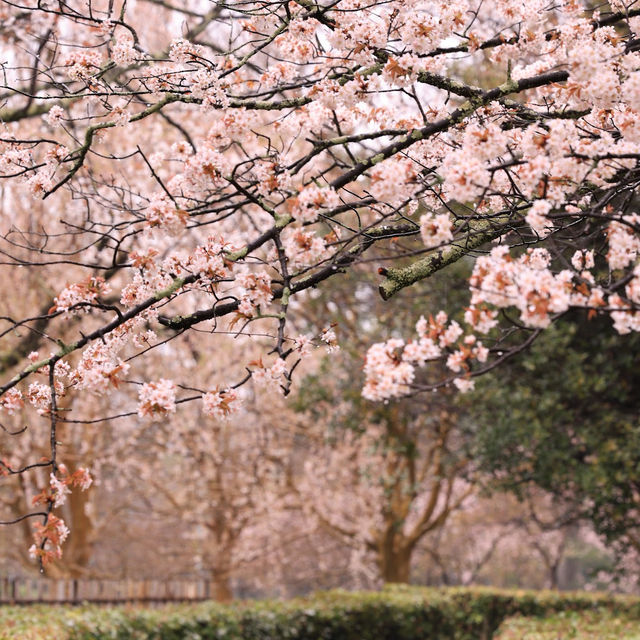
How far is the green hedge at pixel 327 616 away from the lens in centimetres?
719

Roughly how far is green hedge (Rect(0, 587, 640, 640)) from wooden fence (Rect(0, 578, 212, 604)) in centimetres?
197

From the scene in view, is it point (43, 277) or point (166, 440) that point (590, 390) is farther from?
point (166, 440)

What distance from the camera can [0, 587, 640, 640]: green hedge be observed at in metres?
7.19

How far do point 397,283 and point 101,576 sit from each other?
497 inches

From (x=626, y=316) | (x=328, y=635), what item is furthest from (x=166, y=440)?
(x=626, y=316)

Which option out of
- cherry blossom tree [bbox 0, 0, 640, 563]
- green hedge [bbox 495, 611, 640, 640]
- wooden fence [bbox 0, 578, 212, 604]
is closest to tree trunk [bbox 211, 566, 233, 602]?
wooden fence [bbox 0, 578, 212, 604]

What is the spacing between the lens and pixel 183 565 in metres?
18.9

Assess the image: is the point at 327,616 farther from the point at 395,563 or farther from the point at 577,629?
the point at 395,563

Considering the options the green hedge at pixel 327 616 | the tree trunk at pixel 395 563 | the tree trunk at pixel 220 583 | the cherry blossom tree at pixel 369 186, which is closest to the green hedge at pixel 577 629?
the green hedge at pixel 327 616

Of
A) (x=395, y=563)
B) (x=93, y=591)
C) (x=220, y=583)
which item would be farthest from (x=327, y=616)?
(x=220, y=583)

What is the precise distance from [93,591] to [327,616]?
3.54 metres

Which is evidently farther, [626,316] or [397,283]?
[397,283]

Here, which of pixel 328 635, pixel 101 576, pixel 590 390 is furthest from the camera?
pixel 101 576

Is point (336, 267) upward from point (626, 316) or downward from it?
upward
